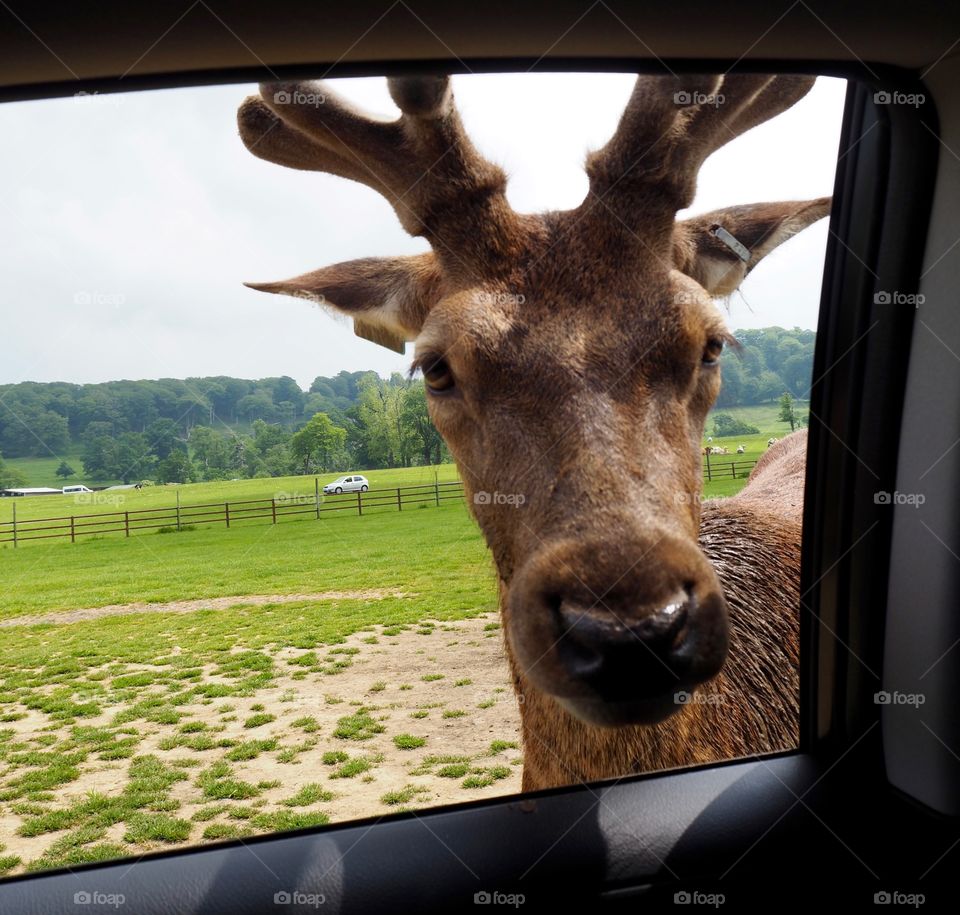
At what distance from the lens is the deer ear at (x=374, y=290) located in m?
2.57

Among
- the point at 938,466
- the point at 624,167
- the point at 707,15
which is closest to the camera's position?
the point at 707,15

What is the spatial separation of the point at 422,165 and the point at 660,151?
30.4 inches

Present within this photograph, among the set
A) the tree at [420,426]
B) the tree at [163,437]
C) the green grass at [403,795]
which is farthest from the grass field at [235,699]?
the tree at [163,437]

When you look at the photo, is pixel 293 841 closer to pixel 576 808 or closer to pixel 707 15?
pixel 576 808

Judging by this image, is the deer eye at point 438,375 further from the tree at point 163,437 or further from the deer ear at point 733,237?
the tree at point 163,437

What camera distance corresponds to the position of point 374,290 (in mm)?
2643

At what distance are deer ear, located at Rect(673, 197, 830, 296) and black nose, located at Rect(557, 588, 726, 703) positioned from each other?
1521 millimetres

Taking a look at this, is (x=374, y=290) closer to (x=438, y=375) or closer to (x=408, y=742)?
(x=438, y=375)

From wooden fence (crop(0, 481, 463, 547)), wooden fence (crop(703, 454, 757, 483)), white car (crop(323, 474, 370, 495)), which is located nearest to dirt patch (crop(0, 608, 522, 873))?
wooden fence (crop(703, 454, 757, 483))

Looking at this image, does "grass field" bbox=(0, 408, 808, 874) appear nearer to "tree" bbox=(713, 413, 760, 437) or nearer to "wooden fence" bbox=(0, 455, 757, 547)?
"tree" bbox=(713, 413, 760, 437)

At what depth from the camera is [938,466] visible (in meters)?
1.81

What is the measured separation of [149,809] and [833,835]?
10.9 ft

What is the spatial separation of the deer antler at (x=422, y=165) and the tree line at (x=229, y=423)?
52 cm

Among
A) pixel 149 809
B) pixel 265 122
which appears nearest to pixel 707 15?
pixel 265 122
